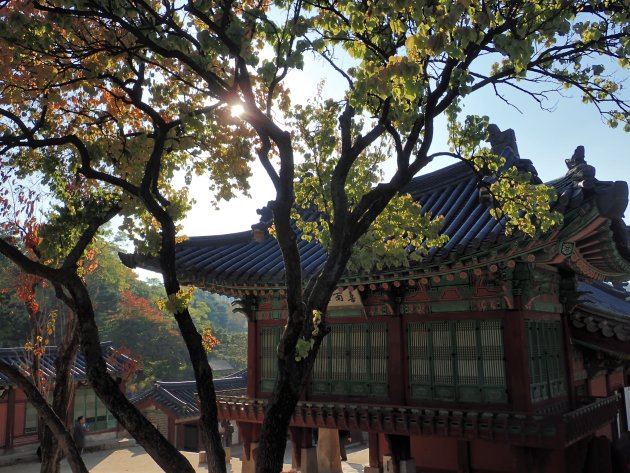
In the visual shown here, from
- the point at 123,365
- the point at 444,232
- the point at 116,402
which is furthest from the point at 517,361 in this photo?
the point at 123,365

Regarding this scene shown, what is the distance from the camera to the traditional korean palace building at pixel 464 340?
9.58m

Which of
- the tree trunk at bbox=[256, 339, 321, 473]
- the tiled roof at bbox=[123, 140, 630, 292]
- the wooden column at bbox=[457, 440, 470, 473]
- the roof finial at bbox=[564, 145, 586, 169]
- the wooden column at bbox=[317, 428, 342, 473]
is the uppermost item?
the roof finial at bbox=[564, 145, 586, 169]

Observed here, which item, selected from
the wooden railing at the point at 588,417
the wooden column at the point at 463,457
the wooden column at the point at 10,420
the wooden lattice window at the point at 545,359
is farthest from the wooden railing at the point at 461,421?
the wooden column at the point at 10,420

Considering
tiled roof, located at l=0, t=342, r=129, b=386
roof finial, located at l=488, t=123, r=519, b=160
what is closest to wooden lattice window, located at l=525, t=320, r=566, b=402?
roof finial, located at l=488, t=123, r=519, b=160

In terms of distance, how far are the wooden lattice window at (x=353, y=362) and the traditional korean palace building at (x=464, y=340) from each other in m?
0.03

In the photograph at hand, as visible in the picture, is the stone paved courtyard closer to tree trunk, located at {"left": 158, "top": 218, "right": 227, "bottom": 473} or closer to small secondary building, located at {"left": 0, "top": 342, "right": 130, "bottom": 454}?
small secondary building, located at {"left": 0, "top": 342, "right": 130, "bottom": 454}

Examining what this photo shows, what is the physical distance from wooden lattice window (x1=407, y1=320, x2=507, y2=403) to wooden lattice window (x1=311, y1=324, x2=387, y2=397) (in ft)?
2.46

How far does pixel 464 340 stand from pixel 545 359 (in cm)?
189

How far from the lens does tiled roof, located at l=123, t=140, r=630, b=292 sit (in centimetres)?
799

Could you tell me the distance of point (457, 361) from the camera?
1111 cm

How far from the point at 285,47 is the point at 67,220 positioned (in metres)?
3.85

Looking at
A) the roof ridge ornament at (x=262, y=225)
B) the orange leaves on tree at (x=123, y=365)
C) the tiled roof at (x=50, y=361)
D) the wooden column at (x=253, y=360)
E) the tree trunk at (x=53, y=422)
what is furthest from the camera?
the orange leaves on tree at (x=123, y=365)

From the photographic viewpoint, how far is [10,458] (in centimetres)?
2045

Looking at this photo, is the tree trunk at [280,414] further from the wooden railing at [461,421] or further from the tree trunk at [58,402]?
the wooden railing at [461,421]
